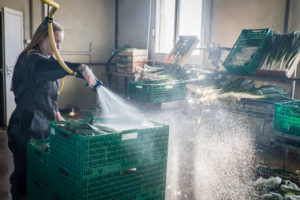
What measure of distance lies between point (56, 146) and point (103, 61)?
253 inches

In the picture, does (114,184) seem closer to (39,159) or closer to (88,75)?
(39,159)

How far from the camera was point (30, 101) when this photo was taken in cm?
237

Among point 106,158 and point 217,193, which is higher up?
point 106,158

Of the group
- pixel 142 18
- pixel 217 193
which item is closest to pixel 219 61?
pixel 217 193

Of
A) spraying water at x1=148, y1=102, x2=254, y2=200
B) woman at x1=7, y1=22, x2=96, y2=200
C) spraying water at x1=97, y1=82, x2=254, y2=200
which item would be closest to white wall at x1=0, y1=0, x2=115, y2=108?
spraying water at x1=97, y1=82, x2=254, y2=200

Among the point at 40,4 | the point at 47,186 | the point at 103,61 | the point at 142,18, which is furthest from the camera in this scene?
the point at 103,61

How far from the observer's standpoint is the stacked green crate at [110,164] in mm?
1683

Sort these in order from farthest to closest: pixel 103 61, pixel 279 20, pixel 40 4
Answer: pixel 103 61, pixel 40 4, pixel 279 20

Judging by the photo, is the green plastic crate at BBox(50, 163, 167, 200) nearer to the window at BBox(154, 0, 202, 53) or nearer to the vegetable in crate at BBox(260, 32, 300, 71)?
the vegetable in crate at BBox(260, 32, 300, 71)

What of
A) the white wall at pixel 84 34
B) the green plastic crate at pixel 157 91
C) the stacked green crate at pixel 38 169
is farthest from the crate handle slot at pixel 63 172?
the white wall at pixel 84 34

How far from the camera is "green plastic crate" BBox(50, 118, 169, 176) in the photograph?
1.67 meters

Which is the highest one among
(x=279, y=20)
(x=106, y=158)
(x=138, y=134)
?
(x=279, y=20)

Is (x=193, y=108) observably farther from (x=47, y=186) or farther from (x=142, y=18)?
(x=142, y=18)

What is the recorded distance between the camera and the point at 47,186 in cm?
206
